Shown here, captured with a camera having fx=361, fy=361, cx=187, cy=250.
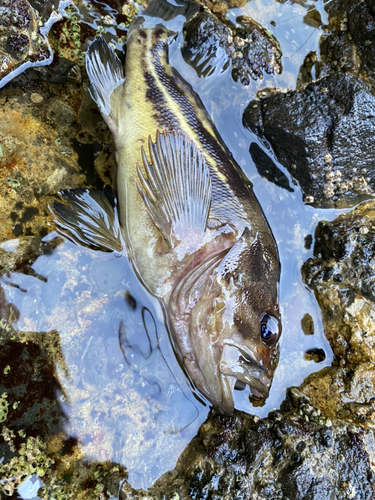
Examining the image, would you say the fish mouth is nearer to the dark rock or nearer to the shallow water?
the shallow water

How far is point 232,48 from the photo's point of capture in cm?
368

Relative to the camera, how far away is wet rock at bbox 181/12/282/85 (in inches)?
141

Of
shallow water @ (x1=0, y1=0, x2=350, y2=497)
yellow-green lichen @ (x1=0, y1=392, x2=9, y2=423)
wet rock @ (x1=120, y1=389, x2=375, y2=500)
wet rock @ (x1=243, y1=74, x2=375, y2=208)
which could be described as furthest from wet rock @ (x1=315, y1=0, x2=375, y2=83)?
yellow-green lichen @ (x1=0, y1=392, x2=9, y2=423)

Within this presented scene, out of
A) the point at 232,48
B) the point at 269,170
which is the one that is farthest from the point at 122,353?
the point at 232,48

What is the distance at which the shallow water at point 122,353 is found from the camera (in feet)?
9.47

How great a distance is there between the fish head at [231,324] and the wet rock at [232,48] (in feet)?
6.02

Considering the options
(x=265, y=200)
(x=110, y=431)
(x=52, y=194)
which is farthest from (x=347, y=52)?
(x=110, y=431)

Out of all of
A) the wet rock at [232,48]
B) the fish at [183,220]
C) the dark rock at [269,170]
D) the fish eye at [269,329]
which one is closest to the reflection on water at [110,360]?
the fish at [183,220]

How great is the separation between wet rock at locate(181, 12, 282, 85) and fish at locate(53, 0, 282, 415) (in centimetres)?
22

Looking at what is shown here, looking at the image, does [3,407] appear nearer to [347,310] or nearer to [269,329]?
[269,329]

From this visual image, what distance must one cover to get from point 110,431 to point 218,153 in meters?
2.52

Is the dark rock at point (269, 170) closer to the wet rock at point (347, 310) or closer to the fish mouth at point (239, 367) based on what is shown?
the wet rock at point (347, 310)

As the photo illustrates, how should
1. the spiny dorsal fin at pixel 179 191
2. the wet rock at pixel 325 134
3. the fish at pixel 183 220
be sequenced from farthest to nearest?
the wet rock at pixel 325 134 < the spiny dorsal fin at pixel 179 191 < the fish at pixel 183 220

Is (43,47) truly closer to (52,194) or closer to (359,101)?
(52,194)
